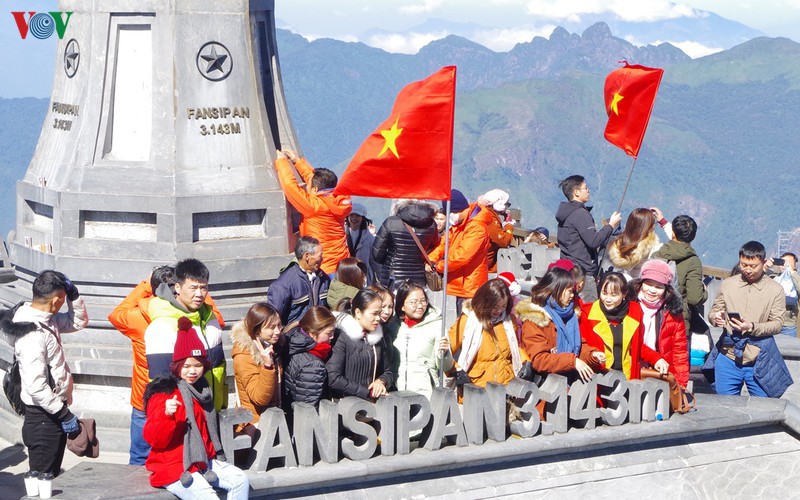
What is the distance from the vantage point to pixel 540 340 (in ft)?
31.2

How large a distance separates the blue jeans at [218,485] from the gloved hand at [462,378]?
204cm

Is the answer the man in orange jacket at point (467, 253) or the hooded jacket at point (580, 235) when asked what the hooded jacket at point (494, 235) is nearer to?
the man in orange jacket at point (467, 253)

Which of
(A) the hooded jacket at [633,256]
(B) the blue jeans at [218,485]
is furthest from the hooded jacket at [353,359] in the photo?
(A) the hooded jacket at [633,256]

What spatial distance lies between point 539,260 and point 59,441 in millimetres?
7123

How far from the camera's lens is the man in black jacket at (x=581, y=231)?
38.8 ft

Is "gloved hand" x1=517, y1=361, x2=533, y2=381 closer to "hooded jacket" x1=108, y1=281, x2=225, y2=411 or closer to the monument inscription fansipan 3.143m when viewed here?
"hooded jacket" x1=108, y1=281, x2=225, y2=411

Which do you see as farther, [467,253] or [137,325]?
[467,253]

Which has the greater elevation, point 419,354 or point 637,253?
point 637,253

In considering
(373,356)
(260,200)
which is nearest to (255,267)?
(260,200)

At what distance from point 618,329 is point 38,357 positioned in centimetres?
438

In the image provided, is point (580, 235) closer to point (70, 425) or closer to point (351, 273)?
point (351, 273)

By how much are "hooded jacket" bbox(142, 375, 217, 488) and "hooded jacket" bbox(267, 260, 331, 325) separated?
2277 millimetres

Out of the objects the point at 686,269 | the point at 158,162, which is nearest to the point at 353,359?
the point at 158,162

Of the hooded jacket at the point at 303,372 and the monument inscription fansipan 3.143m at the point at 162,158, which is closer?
the hooded jacket at the point at 303,372
